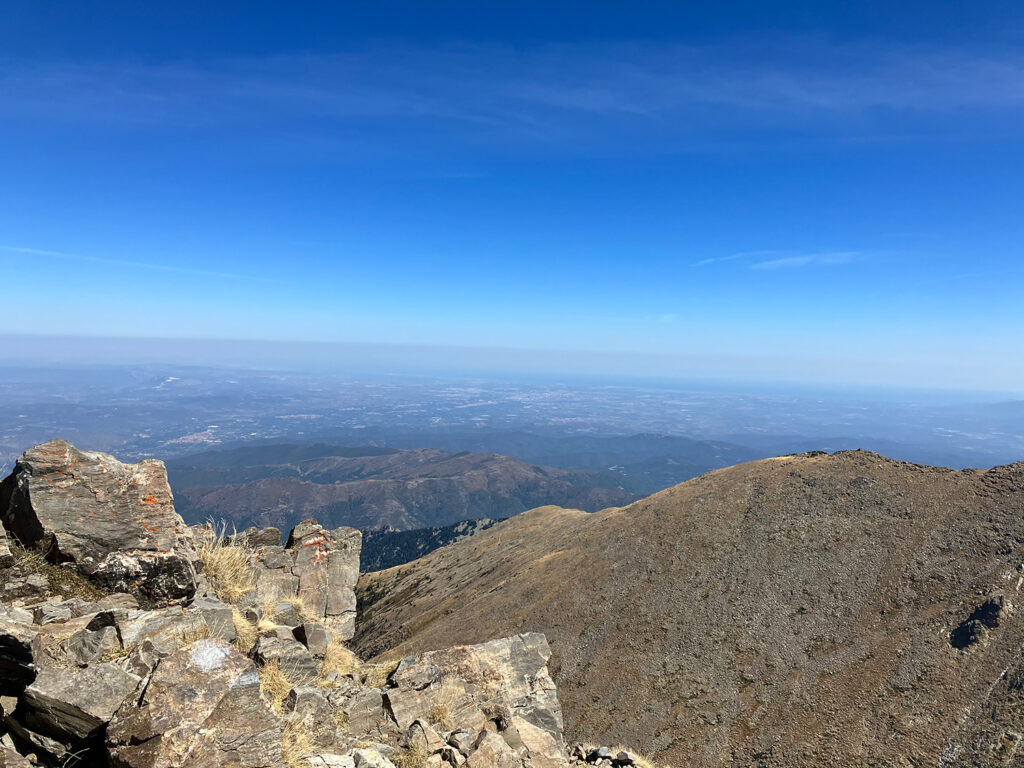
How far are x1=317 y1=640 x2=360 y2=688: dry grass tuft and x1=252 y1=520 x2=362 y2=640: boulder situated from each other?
15.8ft

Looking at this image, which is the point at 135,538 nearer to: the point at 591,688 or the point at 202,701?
the point at 202,701

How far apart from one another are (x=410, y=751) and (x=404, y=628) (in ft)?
146

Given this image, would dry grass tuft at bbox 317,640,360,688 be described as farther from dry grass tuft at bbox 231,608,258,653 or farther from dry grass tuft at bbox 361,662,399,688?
dry grass tuft at bbox 231,608,258,653

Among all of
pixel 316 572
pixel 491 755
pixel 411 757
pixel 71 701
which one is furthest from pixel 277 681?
pixel 316 572

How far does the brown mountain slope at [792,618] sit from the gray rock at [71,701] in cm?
2882

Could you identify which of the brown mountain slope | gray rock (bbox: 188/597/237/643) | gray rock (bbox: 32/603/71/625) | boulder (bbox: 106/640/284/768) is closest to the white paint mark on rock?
boulder (bbox: 106/640/284/768)

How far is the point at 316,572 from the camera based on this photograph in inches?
768

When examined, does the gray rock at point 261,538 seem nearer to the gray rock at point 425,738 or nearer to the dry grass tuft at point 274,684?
the dry grass tuft at point 274,684

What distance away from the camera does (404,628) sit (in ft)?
164

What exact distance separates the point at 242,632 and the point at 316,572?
876 centimetres

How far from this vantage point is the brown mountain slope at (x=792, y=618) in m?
24.6

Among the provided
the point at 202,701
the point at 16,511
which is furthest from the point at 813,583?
the point at 16,511

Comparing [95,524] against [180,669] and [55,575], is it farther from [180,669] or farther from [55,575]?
[180,669]

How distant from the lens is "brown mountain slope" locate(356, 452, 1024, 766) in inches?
968
